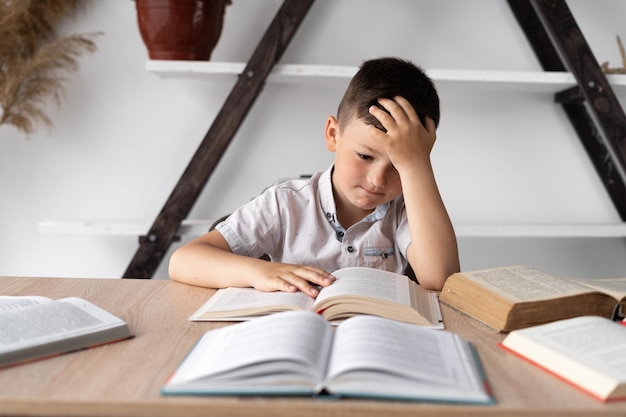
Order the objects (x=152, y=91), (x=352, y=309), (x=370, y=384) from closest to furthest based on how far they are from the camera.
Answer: (x=370, y=384)
(x=352, y=309)
(x=152, y=91)

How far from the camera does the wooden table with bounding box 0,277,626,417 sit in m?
0.60

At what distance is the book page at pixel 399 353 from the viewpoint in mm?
637

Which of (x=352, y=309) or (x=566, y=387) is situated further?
(x=352, y=309)

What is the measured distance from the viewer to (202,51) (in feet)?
7.03

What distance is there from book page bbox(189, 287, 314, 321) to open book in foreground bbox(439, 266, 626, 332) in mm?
247

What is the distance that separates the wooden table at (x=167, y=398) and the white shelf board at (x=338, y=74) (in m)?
1.34

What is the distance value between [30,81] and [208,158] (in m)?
0.68

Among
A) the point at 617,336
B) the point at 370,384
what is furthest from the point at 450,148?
the point at 370,384

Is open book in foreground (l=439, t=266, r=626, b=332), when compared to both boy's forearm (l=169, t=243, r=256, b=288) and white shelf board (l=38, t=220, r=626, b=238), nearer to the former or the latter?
boy's forearm (l=169, t=243, r=256, b=288)

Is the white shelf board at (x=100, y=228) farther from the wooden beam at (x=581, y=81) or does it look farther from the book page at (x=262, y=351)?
the book page at (x=262, y=351)

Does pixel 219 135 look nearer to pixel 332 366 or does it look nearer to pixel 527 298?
pixel 527 298

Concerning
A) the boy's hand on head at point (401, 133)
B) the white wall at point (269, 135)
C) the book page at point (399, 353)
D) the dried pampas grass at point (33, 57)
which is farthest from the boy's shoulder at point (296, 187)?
the dried pampas grass at point (33, 57)

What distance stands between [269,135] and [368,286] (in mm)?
1501

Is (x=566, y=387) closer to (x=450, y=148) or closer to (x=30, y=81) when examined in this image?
(x=450, y=148)
